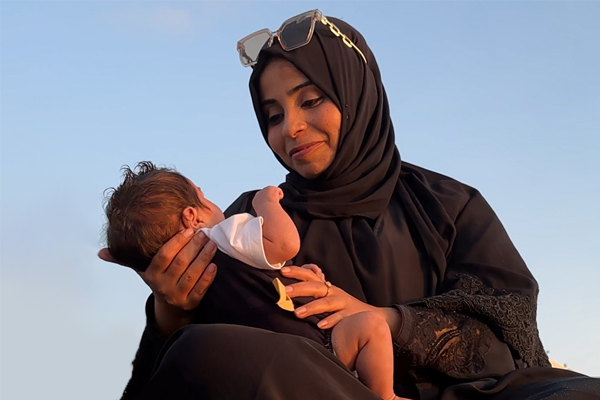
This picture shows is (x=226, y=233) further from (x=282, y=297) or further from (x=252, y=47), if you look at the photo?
(x=252, y=47)

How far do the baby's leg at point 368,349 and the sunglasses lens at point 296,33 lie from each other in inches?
59.4

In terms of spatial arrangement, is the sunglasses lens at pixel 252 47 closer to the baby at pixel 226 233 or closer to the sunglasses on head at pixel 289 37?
the sunglasses on head at pixel 289 37

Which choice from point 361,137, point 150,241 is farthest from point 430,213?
point 150,241

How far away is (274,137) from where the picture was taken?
3811mm

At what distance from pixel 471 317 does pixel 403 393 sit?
41cm

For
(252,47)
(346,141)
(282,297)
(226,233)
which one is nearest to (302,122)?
(346,141)

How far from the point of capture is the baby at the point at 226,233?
273 centimetres

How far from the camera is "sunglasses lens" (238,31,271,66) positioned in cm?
400

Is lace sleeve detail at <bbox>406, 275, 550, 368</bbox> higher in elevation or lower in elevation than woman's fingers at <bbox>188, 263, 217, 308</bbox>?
lower

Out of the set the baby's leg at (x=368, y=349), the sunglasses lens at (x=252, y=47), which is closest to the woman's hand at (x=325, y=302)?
the baby's leg at (x=368, y=349)

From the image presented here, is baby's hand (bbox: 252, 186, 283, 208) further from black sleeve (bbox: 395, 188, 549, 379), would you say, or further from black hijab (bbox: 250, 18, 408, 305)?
black sleeve (bbox: 395, 188, 549, 379)

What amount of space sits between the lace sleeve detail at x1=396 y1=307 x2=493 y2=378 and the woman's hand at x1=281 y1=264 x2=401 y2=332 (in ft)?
0.28

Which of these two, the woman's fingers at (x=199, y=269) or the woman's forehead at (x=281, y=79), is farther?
the woman's forehead at (x=281, y=79)

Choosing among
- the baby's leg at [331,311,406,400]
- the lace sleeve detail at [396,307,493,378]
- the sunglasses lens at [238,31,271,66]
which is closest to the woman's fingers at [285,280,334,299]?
the baby's leg at [331,311,406,400]
